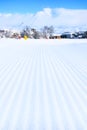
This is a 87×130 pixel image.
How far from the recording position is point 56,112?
4.34 meters

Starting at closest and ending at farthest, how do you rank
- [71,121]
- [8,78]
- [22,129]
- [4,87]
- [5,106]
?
[22,129] → [71,121] → [5,106] → [4,87] → [8,78]

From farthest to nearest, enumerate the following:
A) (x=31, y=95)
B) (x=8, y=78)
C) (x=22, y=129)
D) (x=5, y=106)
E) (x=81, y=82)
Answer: (x=8, y=78) < (x=81, y=82) < (x=31, y=95) < (x=5, y=106) < (x=22, y=129)

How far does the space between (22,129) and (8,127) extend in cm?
20

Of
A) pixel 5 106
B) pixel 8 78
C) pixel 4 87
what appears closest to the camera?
pixel 5 106

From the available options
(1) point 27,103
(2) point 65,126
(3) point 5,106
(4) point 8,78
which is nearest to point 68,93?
(1) point 27,103

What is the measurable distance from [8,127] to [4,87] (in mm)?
2801

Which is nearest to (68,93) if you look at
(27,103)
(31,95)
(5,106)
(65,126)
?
(31,95)

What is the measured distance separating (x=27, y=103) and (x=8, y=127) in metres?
1.23

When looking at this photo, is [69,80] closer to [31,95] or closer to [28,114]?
[31,95]

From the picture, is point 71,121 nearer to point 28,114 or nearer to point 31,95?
point 28,114

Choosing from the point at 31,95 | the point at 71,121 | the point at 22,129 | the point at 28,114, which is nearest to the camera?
the point at 22,129

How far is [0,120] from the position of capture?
396 centimetres

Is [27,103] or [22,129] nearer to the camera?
[22,129]

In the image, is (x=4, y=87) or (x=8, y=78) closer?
(x=4, y=87)
